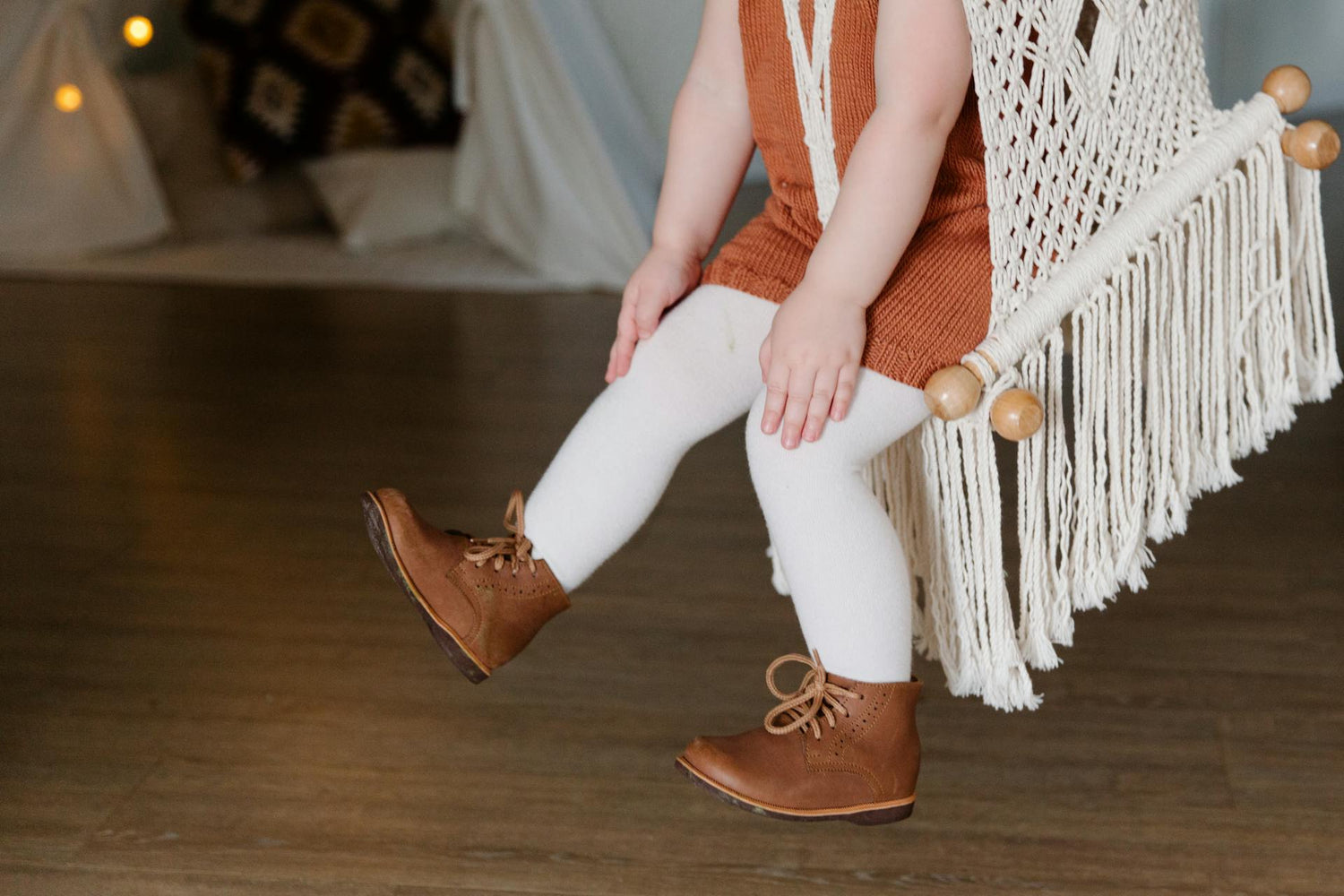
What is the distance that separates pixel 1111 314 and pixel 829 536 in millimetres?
230

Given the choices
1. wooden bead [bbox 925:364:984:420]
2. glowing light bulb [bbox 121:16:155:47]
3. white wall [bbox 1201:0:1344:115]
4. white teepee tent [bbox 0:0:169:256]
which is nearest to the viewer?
wooden bead [bbox 925:364:984:420]

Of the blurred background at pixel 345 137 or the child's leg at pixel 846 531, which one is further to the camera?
the blurred background at pixel 345 137

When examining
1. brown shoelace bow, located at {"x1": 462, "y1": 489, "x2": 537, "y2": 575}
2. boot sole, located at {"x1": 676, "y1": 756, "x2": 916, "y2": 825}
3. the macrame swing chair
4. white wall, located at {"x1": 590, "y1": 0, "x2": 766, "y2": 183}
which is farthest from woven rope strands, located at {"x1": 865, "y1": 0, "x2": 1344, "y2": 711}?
white wall, located at {"x1": 590, "y1": 0, "x2": 766, "y2": 183}

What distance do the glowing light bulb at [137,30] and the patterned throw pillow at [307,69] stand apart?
8 cm

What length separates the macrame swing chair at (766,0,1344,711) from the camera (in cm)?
83

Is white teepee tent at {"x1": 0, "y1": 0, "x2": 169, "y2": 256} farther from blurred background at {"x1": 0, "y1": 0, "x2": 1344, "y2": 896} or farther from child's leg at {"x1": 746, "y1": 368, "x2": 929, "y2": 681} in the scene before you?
child's leg at {"x1": 746, "y1": 368, "x2": 929, "y2": 681}

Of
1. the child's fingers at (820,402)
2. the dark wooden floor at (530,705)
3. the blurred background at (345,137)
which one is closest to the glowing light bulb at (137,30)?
the blurred background at (345,137)

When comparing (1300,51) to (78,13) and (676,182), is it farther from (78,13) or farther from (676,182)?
(78,13)

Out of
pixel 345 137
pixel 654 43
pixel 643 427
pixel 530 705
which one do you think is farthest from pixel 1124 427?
pixel 345 137

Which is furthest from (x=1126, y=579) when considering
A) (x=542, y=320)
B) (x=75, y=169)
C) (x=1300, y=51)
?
(x=75, y=169)

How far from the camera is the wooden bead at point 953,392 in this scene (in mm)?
773

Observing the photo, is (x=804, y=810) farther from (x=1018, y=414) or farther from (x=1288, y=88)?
(x=1288, y=88)

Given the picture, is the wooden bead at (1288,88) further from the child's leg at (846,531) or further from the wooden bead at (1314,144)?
the child's leg at (846,531)

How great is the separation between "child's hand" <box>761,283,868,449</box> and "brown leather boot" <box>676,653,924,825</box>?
15cm
